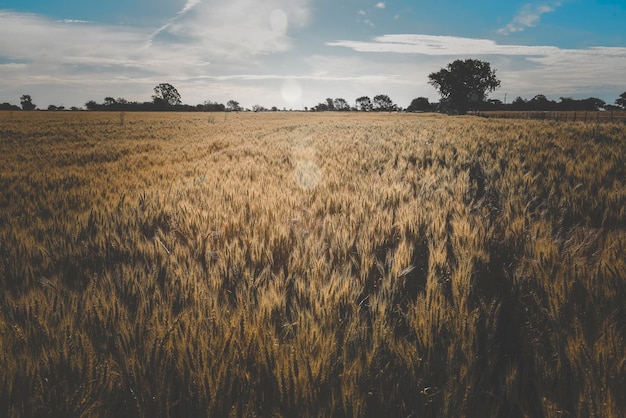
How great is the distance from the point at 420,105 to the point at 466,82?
5830 centimetres

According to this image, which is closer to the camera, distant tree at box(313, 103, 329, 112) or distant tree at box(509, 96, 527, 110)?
distant tree at box(509, 96, 527, 110)

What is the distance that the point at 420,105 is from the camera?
143 m

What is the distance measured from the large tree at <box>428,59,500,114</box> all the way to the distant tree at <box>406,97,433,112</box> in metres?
44.6

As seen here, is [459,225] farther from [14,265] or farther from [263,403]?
[14,265]

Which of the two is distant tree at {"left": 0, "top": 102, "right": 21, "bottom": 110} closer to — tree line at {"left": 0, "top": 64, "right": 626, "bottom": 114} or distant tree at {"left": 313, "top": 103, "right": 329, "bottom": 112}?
tree line at {"left": 0, "top": 64, "right": 626, "bottom": 114}

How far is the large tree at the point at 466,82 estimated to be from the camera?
280 feet

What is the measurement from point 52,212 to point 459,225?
4.25 metres

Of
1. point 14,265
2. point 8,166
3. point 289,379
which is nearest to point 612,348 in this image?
point 289,379

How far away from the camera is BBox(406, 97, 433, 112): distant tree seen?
136188 millimetres

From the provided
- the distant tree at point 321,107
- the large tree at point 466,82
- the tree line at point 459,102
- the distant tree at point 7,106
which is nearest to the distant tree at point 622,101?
the tree line at point 459,102

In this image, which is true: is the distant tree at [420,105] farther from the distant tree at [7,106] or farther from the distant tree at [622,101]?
the distant tree at [7,106]

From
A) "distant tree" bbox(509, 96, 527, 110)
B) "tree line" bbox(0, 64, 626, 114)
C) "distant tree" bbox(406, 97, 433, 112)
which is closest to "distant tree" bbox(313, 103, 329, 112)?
"tree line" bbox(0, 64, 626, 114)

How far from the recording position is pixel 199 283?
6.24ft

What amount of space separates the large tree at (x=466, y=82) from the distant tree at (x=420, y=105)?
146ft
